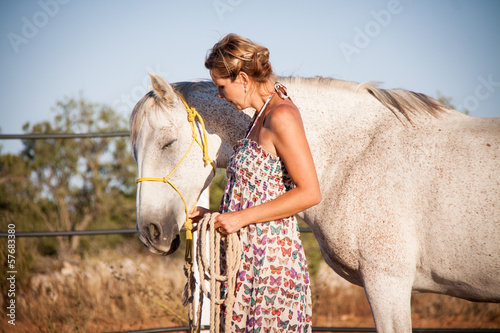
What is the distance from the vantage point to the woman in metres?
1.55

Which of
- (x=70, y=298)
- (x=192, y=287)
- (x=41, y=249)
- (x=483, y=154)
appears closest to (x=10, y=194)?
(x=41, y=249)

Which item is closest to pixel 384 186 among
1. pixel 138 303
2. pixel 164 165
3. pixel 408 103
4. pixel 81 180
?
pixel 408 103

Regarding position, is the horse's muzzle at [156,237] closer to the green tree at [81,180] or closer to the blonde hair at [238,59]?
the blonde hair at [238,59]

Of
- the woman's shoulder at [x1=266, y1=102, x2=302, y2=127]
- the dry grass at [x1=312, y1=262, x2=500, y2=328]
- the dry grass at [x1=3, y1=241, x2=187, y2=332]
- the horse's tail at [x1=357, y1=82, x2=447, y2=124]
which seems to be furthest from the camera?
the dry grass at [x1=312, y1=262, x2=500, y2=328]

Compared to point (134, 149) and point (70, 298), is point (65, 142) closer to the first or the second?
point (70, 298)

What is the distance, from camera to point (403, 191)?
1795 millimetres

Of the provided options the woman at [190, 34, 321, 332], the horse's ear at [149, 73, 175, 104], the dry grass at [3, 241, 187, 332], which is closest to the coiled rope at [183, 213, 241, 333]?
the woman at [190, 34, 321, 332]

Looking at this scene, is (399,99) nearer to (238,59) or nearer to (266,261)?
(238,59)

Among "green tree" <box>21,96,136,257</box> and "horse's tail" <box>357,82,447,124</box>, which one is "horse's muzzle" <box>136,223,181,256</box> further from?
"green tree" <box>21,96,136,257</box>

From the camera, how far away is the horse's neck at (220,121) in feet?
7.31

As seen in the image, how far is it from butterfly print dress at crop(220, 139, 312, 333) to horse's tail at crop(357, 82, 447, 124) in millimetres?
740

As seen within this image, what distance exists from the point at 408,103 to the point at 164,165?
1.32 meters

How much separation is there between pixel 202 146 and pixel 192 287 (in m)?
0.75

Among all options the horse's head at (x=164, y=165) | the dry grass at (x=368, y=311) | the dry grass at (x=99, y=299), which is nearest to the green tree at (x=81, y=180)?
the dry grass at (x=99, y=299)
